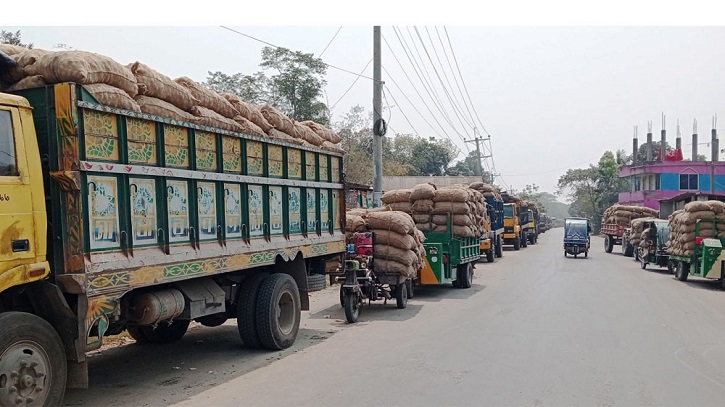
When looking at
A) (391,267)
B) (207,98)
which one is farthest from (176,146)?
(391,267)

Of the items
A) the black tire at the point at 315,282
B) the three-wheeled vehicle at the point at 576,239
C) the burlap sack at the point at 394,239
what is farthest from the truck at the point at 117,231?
the three-wheeled vehicle at the point at 576,239

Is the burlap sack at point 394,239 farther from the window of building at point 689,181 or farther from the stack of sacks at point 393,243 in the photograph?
the window of building at point 689,181

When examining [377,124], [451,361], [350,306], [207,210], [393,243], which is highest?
[377,124]

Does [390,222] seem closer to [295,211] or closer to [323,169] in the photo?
[323,169]

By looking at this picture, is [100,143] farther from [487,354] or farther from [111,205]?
[487,354]

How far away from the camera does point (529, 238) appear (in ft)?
142

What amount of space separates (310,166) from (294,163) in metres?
0.51

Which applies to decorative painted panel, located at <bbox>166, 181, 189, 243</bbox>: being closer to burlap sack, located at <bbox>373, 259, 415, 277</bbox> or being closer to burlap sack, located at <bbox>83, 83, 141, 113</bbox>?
burlap sack, located at <bbox>83, 83, 141, 113</bbox>

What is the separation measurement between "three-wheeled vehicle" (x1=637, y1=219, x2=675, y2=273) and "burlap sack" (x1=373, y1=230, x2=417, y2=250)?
517 inches

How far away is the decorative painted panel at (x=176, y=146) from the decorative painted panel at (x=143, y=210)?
379 mm

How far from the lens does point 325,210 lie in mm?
9969

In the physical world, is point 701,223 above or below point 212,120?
below

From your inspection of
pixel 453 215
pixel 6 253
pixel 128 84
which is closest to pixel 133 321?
pixel 6 253

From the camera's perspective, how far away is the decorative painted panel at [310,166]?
367 inches
